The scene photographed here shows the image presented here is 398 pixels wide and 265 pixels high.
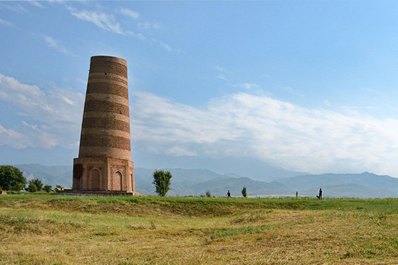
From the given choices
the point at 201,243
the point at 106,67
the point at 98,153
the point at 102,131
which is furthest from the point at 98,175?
the point at 201,243

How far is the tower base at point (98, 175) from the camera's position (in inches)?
1855

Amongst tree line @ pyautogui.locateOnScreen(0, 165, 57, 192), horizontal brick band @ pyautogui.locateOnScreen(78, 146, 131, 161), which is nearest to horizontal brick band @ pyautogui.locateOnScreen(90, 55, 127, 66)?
horizontal brick band @ pyautogui.locateOnScreen(78, 146, 131, 161)

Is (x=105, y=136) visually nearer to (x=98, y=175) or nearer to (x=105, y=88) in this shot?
(x=98, y=175)

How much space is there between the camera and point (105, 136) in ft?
157

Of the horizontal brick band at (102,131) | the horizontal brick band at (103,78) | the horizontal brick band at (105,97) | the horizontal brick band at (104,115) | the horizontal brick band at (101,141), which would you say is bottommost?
the horizontal brick band at (101,141)

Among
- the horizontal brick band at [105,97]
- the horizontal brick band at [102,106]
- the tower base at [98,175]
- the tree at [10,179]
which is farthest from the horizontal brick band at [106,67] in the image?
the tree at [10,179]

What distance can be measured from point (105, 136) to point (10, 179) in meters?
38.1

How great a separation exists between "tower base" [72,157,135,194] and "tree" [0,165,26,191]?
107ft

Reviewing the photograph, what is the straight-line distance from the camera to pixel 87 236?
2091cm

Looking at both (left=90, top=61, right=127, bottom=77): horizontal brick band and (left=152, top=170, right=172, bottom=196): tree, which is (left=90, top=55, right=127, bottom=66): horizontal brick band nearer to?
(left=90, top=61, right=127, bottom=77): horizontal brick band

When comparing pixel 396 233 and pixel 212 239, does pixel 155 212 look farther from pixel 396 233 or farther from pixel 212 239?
pixel 396 233

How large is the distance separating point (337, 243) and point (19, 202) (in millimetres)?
26254

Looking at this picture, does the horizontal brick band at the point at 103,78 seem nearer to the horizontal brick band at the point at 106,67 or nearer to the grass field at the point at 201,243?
the horizontal brick band at the point at 106,67

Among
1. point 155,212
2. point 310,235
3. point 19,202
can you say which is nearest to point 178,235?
point 310,235
